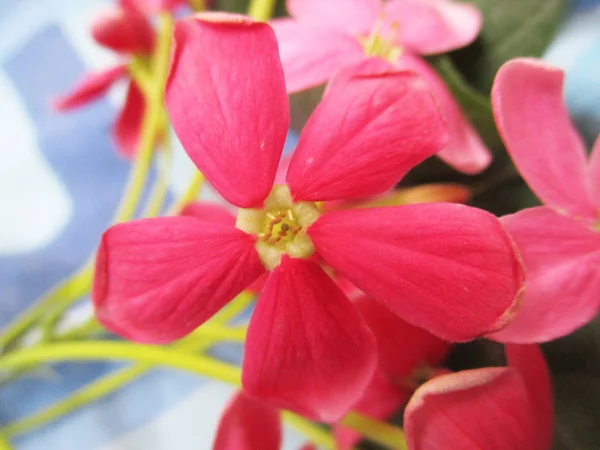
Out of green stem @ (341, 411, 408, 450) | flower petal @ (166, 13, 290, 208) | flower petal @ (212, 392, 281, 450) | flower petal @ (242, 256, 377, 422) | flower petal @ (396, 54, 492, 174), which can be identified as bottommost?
green stem @ (341, 411, 408, 450)

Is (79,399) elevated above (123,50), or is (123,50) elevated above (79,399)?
(123,50)

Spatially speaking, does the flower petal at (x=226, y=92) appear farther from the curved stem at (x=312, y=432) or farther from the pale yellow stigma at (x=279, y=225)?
the curved stem at (x=312, y=432)

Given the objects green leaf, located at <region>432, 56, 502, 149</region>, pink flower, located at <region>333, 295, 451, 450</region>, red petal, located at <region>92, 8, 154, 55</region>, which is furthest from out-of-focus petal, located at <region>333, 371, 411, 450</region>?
red petal, located at <region>92, 8, 154, 55</region>

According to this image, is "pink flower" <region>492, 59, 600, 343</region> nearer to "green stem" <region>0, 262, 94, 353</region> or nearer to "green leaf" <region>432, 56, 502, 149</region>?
"green leaf" <region>432, 56, 502, 149</region>

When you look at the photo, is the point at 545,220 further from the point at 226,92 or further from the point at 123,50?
the point at 123,50

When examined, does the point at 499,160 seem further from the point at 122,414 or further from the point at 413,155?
the point at 122,414

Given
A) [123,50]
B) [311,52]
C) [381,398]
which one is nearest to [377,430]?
[381,398]
